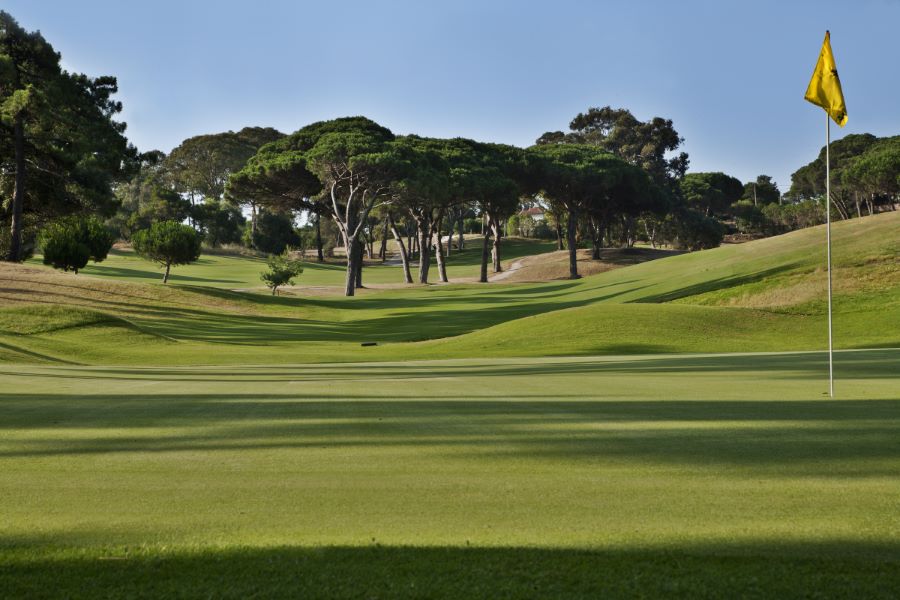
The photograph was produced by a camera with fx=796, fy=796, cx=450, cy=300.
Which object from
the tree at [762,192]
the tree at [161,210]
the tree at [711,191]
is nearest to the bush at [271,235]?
the tree at [161,210]

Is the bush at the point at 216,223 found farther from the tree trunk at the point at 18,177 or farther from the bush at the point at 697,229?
A: the bush at the point at 697,229

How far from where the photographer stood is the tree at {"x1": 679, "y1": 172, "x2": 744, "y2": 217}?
473 feet

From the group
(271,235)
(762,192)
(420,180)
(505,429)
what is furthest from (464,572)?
(762,192)

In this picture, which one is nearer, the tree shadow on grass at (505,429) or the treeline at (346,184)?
the tree shadow on grass at (505,429)

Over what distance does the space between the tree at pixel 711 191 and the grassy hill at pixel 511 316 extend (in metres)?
84.6

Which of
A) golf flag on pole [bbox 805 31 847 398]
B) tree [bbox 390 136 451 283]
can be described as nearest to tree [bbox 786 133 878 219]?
tree [bbox 390 136 451 283]

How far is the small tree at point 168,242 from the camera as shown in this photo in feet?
204

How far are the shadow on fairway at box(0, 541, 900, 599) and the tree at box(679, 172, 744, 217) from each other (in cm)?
14241

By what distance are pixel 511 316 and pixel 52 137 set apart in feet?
100

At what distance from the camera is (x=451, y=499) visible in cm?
580

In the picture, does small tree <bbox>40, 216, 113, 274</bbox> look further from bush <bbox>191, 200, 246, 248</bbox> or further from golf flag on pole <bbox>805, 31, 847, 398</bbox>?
bush <bbox>191, 200, 246, 248</bbox>

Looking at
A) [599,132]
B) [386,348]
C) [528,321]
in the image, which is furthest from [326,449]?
[599,132]

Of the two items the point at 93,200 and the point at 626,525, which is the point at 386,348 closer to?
the point at 93,200

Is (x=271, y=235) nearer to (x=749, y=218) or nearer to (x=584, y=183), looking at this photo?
(x=584, y=183)
